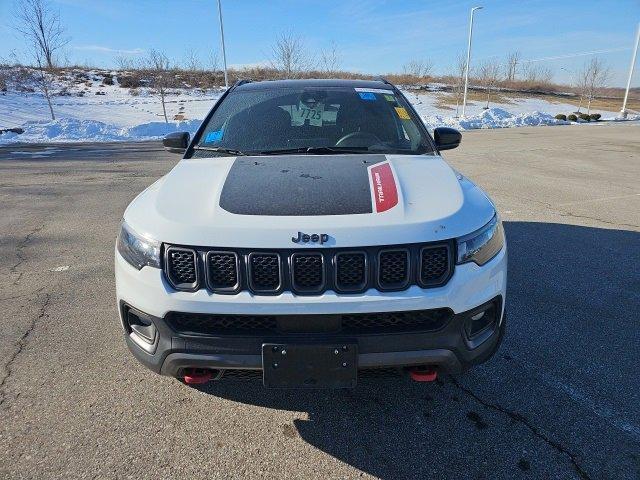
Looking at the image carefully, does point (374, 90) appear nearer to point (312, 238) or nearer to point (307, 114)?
point (307, 114)

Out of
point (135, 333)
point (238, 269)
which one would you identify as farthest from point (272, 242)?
point (135, 333)

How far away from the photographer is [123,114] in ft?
89.5

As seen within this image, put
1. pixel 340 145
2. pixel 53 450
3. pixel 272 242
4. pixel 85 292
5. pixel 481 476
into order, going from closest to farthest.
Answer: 1. pixel 272 242
2. pixel 481 476
3. pixel 53 450
4. pixel 340 145
5. pixel 85 292

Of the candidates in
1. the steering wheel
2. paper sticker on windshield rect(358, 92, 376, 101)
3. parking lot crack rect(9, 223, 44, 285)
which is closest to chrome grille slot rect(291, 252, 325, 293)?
the steering wheel

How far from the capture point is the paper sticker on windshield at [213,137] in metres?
3.16

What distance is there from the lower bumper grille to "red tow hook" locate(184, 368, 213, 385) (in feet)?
0.66

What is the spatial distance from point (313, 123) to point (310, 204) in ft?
4.67

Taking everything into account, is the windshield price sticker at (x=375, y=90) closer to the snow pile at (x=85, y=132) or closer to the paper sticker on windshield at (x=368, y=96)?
the paper sticker on windshield at (x=368, y=96)

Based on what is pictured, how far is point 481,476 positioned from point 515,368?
938 mm

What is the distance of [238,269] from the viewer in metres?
1.84

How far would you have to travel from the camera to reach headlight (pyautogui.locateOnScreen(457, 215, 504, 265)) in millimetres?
1949

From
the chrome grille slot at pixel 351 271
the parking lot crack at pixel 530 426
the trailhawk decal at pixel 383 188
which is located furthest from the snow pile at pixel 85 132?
the chrome grille slot at pixel 351 271

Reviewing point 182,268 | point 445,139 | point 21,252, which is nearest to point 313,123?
point 445,139

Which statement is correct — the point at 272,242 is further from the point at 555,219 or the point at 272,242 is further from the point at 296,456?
the point at 555,219
